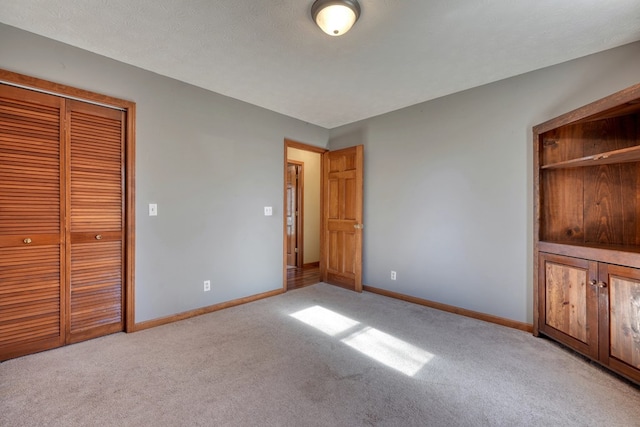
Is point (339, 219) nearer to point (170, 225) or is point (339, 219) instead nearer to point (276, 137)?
point (276, 137)

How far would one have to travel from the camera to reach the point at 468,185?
305 centimetres

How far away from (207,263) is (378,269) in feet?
7.13

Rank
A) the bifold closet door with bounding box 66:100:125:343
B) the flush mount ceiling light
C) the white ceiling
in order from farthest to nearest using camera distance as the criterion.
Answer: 1. the bifold closet door with bounding box 66:100:125:343
2. the white ceiling
3. the flush mount ceiling light

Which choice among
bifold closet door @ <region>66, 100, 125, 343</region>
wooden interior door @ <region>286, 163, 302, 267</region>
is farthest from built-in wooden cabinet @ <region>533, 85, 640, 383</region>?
wooden interior door @ <region>286, 163, 302, 267</region>

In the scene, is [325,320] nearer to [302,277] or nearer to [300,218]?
[302,277]

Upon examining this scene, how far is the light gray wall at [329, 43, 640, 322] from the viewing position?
2.54 meters

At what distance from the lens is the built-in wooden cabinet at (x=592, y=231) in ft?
6.09

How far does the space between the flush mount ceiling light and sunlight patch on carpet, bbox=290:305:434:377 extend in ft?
7.73

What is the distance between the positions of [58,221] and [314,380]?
2359 millimetres

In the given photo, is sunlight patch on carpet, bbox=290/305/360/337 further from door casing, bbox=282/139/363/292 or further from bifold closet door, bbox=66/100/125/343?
bifold closet door, bbox=66/100/125/343

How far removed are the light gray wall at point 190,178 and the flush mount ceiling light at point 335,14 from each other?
1781mm

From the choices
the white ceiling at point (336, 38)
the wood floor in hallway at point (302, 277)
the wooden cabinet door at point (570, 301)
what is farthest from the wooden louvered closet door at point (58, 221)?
the wooden cabinet door at point (570, 301)

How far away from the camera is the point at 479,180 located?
2.97 m

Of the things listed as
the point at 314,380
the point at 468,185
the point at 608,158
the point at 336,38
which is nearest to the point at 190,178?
the point at 336,38
